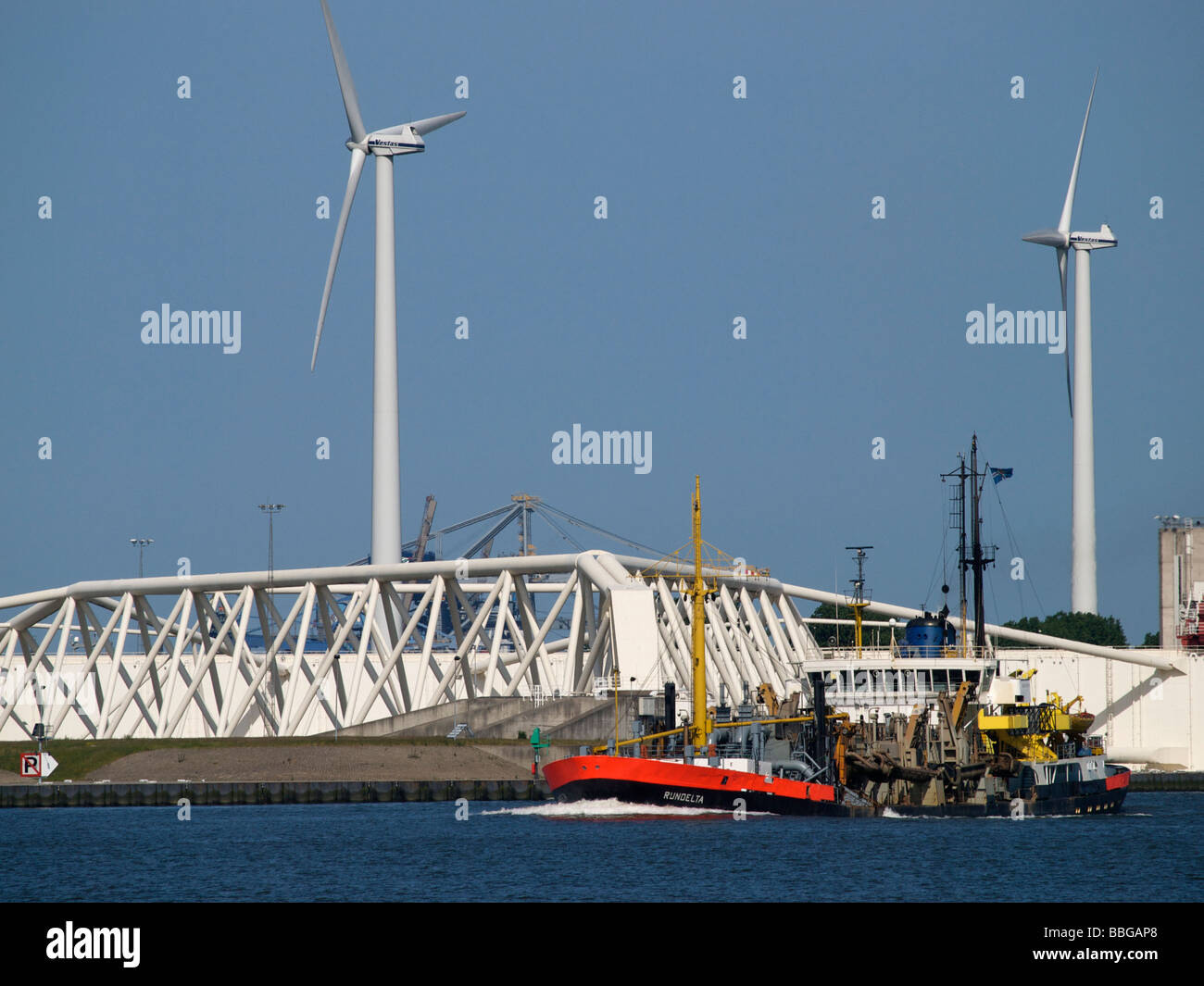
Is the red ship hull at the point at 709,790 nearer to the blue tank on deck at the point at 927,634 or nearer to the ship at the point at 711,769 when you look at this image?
the ship at the point at 711,769

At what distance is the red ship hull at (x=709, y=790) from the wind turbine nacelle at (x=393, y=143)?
68.7 metres

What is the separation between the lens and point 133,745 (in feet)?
347

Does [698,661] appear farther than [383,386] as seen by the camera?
No

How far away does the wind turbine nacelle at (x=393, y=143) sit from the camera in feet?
427

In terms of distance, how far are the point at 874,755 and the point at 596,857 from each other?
20.7 m

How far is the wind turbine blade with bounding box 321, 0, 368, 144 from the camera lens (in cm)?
11731

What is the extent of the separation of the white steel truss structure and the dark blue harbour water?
103ft

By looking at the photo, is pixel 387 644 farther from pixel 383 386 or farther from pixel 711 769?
pixel 711 769
